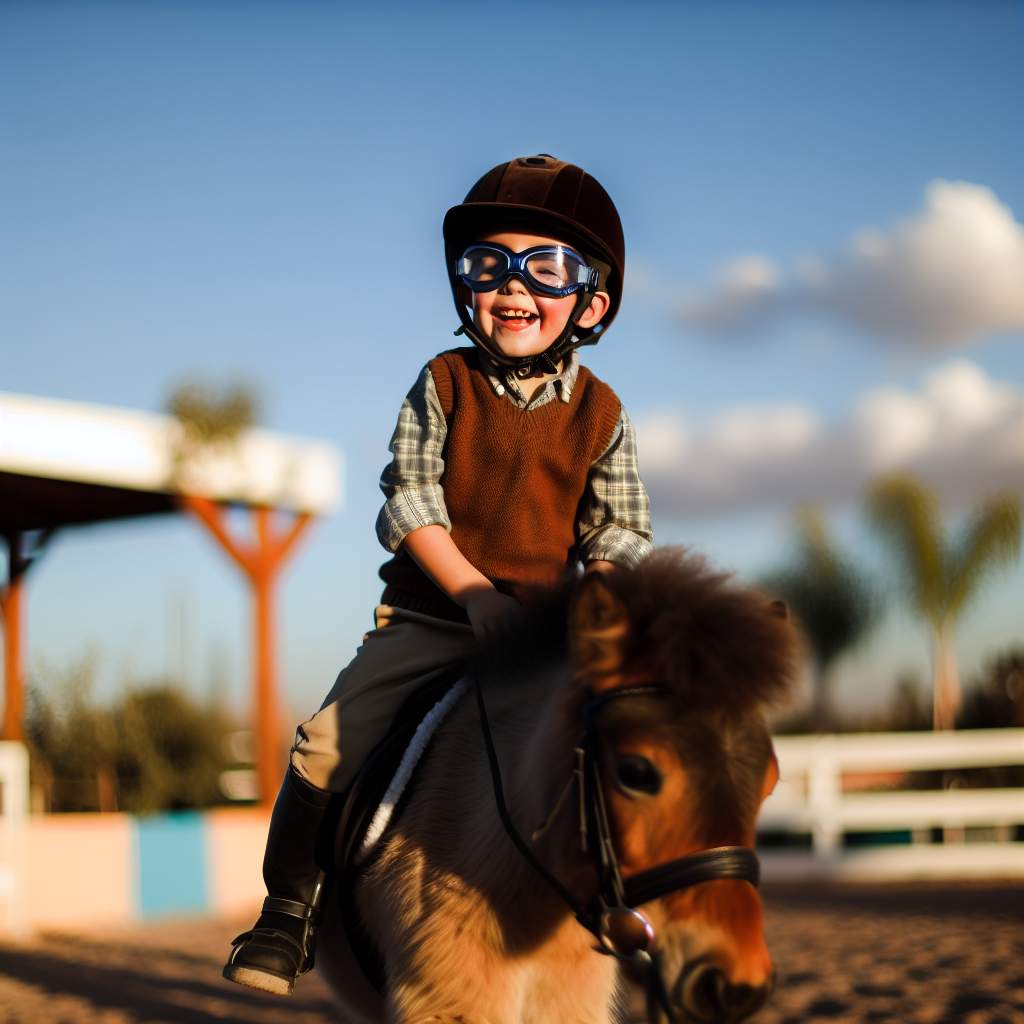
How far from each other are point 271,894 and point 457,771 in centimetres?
68

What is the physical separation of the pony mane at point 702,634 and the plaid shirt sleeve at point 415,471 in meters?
0.76

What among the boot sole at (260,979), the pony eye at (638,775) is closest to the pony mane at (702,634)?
the pony eye at (638,775)

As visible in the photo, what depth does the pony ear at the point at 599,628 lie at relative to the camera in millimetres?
2299

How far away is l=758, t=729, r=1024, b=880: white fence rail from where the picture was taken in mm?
14664

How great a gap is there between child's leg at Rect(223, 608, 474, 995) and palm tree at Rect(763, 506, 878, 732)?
1015 inches

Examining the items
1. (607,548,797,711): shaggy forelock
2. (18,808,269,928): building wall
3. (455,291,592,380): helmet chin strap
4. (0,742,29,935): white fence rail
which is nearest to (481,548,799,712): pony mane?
(607,548,797,711): shaggy forelock

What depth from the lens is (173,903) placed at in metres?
13.6

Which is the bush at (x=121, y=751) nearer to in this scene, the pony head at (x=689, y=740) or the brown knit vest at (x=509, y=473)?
the brown knit vest at (x=509, y=473)

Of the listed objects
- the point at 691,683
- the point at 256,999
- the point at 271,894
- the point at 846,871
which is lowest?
the point at 846,871

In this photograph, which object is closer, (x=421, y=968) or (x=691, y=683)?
(x=691, y=683)

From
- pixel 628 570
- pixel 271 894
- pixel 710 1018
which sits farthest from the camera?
pixel 271 894

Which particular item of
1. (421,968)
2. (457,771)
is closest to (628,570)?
(457,771)

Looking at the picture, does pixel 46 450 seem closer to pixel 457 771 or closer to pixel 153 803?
pixel 153 803

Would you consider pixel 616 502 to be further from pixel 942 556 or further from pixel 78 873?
pixel 942 556
